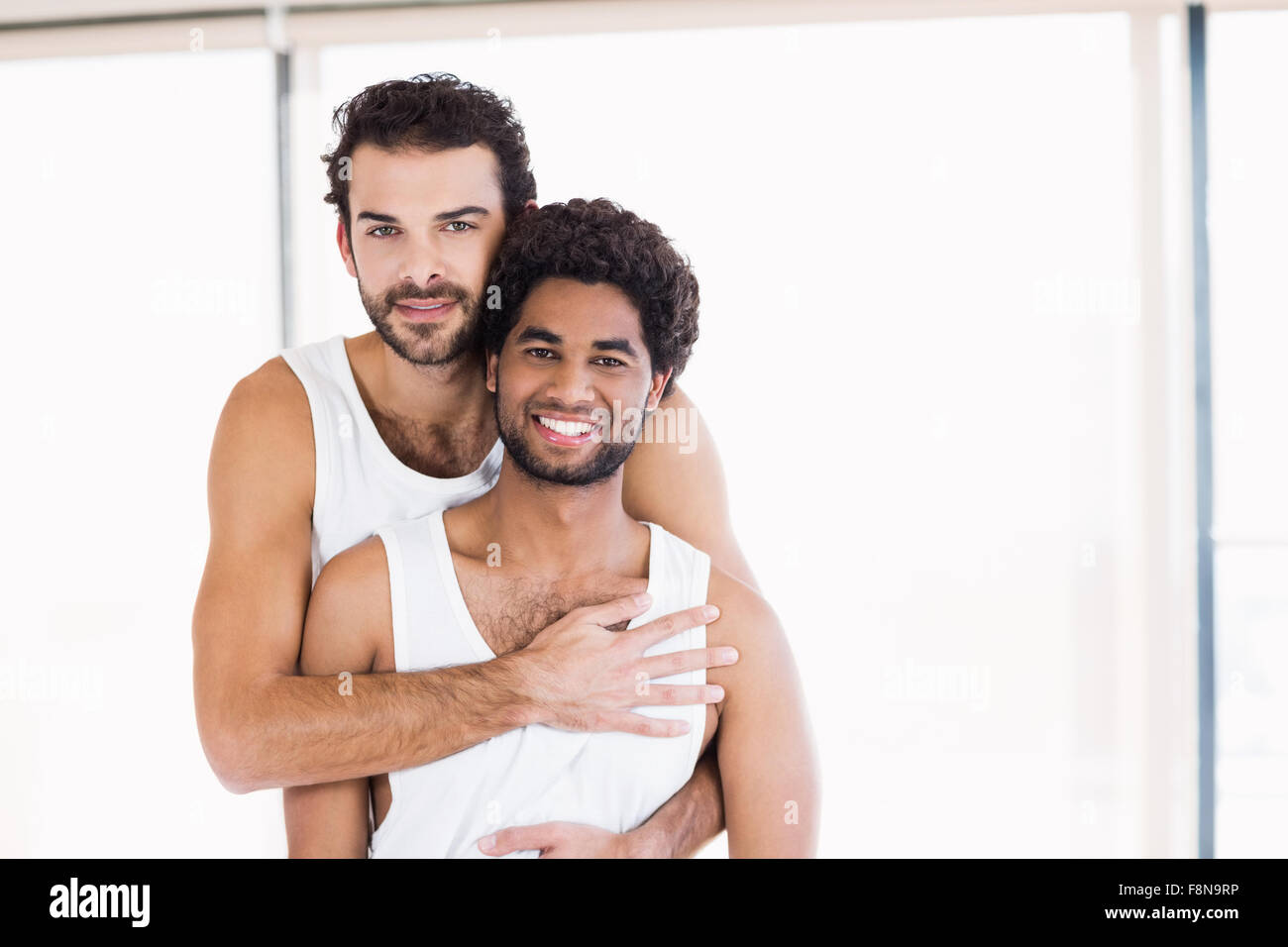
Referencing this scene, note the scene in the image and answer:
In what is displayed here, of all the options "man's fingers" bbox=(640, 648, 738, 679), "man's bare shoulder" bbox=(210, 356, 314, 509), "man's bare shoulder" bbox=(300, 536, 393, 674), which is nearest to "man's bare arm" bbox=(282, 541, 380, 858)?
"man's bare shoulder" bbox=(300, 536, 393, 674)

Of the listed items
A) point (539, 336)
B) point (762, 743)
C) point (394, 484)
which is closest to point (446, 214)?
point (539, 336)

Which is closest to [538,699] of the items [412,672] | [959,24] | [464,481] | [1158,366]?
[412,672]

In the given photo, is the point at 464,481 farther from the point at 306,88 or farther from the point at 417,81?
the point at 306,88

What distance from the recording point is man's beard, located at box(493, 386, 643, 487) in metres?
1.54

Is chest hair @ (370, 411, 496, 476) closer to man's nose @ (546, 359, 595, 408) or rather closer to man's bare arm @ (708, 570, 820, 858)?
man's nose @ (546, 359, 595, 408)

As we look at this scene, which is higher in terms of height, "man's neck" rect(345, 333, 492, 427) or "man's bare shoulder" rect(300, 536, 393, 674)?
"man's neck" rect(345, 333, 492, 427)

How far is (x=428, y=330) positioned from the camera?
1.59m

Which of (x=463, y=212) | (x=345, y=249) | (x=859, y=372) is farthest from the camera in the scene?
(x=859, y=372)

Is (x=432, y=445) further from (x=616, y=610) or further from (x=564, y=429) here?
(x=616, y=610)

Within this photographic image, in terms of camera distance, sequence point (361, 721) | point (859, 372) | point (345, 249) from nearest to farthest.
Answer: point (361, 721) → point (345, 249) → point (859, 372)

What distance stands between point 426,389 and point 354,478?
0.69 ft

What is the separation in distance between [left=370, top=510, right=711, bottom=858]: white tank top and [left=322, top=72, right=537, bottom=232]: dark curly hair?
664 millimetres

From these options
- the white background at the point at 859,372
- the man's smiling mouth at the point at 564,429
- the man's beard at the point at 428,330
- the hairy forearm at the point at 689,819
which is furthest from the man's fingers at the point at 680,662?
the man's beard at the point at 428,330

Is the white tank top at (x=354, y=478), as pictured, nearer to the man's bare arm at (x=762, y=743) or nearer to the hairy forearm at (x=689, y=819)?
the man's bare arm at (x=762, y=743)
